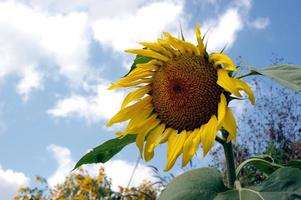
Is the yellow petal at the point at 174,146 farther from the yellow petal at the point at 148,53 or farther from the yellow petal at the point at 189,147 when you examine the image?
the yellow petal at the point at 148,53

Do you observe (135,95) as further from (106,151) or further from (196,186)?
(196,186)

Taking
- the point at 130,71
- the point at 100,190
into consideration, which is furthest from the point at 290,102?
the point at 130,71

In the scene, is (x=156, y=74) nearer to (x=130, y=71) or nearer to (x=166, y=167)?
(x=130, y=71)

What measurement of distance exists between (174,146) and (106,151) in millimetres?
240

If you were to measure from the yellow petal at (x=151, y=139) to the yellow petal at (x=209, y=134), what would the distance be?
0.17 meters

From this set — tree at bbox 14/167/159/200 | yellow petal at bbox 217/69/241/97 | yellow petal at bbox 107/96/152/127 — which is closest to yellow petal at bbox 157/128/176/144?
yellow petal at bbox 107/96/152/127

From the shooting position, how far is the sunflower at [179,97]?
1221 mm

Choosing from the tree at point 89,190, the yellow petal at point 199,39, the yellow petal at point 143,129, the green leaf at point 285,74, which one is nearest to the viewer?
the green leaf at point 285,74

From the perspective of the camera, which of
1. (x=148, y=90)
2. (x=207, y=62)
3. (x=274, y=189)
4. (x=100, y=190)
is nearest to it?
(x=274, y=189)

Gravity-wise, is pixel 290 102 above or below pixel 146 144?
above

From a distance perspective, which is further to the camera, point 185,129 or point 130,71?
point 130,71

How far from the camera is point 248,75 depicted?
48.1 inches

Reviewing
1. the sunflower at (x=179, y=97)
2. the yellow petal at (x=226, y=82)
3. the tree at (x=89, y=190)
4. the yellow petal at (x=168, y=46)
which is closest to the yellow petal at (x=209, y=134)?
the sunflower at (x=179, y=97)

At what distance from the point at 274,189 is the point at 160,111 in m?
0.38
